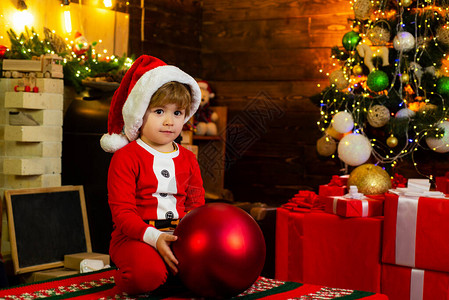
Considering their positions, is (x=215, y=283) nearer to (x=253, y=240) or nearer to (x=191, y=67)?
(x=253, y=240)

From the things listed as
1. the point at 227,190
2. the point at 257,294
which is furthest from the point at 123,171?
the point at 227,190

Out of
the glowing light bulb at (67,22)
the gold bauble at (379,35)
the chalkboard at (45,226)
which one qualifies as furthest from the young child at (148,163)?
the glowing light bulb at (67,22)

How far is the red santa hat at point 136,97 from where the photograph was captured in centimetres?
173

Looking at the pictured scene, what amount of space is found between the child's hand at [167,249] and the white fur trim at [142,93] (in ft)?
1.18

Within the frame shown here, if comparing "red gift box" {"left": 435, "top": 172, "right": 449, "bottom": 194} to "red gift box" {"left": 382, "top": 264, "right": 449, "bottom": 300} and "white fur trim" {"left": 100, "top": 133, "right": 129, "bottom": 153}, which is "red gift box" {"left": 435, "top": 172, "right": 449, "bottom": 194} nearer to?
"red gift box" {"left": 382, "top": 264, "right": 449, "bottom": 300}

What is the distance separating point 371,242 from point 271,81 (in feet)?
8.54

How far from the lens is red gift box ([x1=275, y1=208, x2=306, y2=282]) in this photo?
102 inches

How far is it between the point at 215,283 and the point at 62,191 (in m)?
1.90

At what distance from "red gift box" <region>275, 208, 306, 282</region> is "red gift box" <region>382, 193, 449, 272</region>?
378mm

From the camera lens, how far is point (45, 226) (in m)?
3.10

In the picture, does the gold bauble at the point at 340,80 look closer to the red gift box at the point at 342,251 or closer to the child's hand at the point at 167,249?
the red gift box at the point at 342,251

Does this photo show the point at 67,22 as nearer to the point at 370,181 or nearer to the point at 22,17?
the point at 22,17

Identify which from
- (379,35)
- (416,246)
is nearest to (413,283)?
(416,246)

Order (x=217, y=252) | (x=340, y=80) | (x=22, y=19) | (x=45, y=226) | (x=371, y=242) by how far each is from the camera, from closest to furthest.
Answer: (x=217, y=252) → (x=371, y=242) → (x=45, y=226) → (x=340, y=80) → (x=22, y=19)
